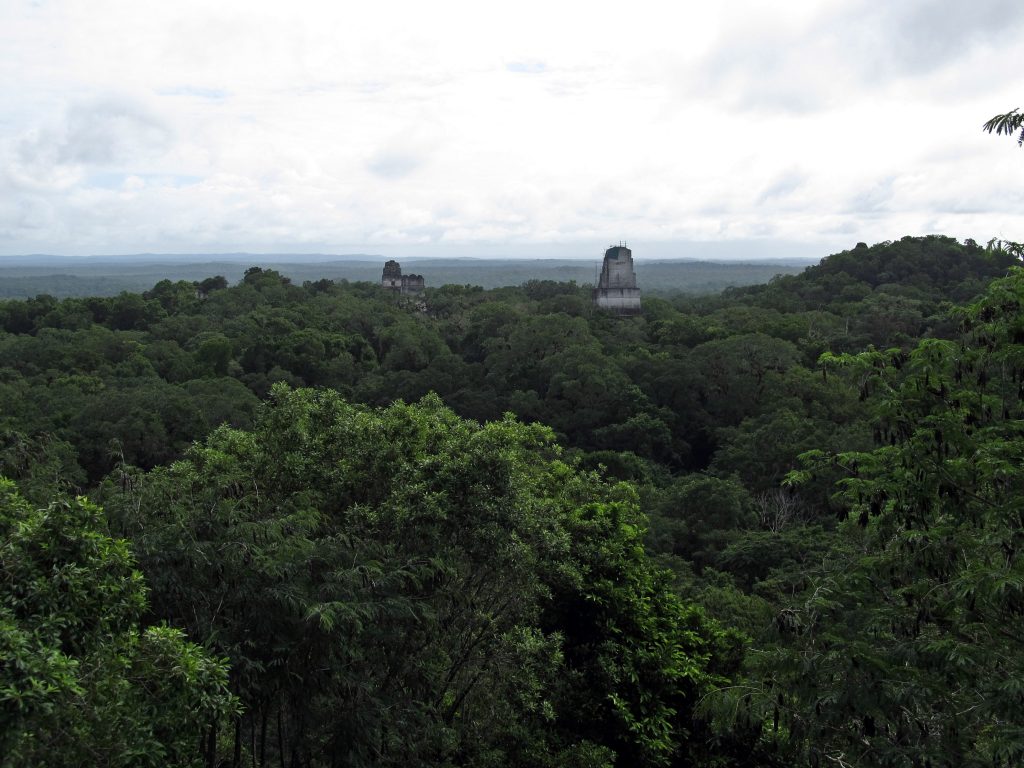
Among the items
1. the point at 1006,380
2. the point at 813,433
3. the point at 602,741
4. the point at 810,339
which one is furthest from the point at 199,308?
the point at 1006,380

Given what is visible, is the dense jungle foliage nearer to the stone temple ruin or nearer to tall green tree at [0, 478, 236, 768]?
tall green tree at [0, 478, 236, 768]

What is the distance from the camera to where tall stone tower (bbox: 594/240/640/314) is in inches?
1912

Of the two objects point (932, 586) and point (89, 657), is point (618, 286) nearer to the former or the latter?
point (932, 586)

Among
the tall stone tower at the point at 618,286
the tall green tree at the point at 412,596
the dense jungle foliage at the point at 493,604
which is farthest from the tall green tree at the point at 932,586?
the tall stone tower at the point at 618,286

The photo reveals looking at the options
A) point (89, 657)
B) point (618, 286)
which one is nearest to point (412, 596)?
point (89, 657)

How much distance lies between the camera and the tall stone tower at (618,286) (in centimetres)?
4856

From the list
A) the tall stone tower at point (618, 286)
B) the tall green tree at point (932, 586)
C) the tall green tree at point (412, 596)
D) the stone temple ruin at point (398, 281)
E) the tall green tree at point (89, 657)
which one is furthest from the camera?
the stone temple ruin at point (398, 281)

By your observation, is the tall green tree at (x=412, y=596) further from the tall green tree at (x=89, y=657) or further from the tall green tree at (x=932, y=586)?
the tall green tree at (x=932, y=586)

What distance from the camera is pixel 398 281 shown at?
201 feet

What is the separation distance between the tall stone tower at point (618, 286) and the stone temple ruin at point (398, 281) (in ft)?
51.1

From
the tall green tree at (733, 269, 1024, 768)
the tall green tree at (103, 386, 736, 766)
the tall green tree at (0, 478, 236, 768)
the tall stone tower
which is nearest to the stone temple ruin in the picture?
the tall stone tower

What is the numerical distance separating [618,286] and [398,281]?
62.0 feet

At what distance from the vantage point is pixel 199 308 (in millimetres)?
47125

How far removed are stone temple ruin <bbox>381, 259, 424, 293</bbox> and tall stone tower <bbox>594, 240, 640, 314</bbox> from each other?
15.6 m
